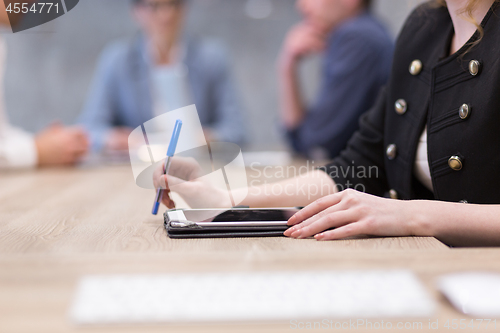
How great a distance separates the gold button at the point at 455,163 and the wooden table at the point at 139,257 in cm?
18

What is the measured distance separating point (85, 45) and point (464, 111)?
285cm

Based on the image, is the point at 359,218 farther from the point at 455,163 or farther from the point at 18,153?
the point at 18,153

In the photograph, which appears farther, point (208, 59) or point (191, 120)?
point (208, 59)

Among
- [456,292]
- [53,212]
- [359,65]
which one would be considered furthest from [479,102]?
[359,65]

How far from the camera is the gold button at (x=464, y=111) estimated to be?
805 millimetres

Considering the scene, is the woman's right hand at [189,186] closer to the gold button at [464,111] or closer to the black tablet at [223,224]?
the black tablet at [223,224]

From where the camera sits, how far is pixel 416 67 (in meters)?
0.93

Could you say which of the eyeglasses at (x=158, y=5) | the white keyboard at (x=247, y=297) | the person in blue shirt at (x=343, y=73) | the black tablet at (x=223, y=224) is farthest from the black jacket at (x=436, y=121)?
the eyeglasses at (x=158, y=5)

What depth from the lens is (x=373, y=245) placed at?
0.67m

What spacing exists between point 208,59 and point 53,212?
1758 millimetres

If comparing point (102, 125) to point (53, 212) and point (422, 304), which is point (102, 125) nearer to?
point (53, 212)

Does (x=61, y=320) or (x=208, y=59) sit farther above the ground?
(x=208, y=59)

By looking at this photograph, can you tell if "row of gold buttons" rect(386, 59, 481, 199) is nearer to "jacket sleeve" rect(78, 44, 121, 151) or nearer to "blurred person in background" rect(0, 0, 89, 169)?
"blurred person in background" rect(0, 0, 89, 169)

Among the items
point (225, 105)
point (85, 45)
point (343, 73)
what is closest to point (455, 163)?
point (343, 73)
